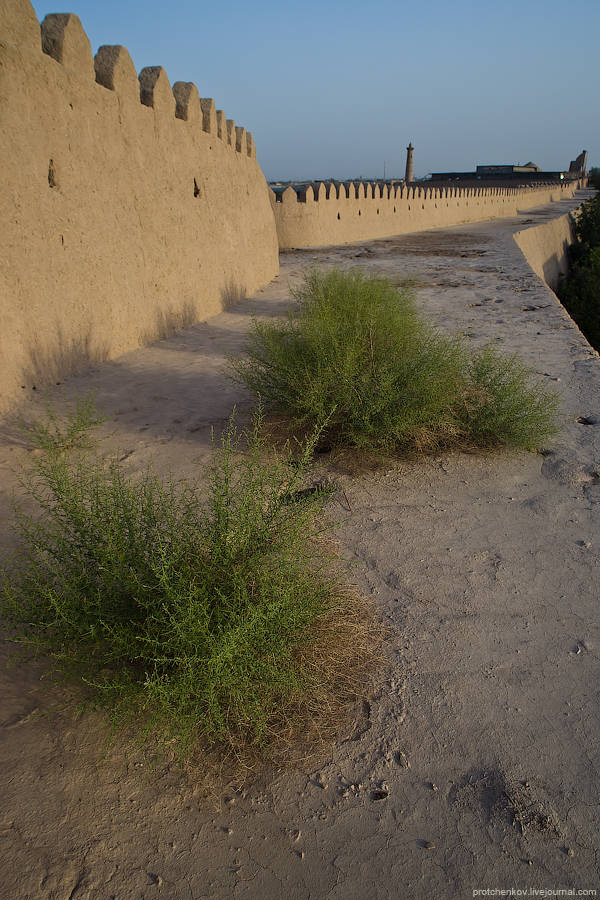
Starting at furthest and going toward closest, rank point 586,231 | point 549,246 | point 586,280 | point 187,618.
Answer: point 586,231, point 549,246, point 586,280, point 187,618

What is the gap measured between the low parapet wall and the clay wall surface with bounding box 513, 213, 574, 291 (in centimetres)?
316

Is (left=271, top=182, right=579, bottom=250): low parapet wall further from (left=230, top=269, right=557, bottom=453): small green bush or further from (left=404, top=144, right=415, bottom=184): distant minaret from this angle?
(left=404, top=144, right=415, bottom=184): distant minaret

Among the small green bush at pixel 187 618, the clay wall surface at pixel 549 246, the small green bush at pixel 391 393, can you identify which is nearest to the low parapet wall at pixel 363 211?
the clay wall surface at pixel 549 246

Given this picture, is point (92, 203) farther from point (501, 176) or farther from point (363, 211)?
point (501, 176)

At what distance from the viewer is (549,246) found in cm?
1922

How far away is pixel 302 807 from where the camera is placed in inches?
61.6

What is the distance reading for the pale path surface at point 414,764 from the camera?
1412 mm

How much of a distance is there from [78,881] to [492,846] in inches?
37.6

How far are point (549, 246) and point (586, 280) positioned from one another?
2.89 meters

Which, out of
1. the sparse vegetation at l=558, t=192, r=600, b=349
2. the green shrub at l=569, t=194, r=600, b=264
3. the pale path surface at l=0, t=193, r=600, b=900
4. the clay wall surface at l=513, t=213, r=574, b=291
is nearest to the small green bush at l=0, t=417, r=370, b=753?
the pale path surface at l=0, t=193, r=600, b=900

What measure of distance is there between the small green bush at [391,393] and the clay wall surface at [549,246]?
11.4 meters

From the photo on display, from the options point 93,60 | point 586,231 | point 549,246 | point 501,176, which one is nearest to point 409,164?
point 501,176

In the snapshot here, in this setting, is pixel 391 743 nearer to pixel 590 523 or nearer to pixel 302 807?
pixel 302 807

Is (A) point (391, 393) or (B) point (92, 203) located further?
(B) point (92, 203)
